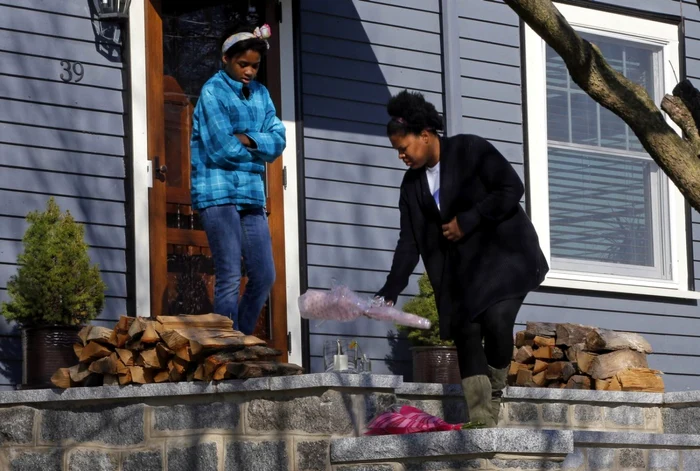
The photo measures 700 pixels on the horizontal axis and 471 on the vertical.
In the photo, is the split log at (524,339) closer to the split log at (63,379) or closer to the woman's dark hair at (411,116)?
the woman's dark hair at (411,116)

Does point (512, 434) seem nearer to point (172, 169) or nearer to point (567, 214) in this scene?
point (172, 169)

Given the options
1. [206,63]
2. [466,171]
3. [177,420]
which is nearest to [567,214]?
[206,63]

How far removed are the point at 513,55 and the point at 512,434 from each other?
4.81 meters

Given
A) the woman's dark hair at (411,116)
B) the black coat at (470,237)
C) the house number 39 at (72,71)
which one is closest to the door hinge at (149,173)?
the house number 39 at (72,71)

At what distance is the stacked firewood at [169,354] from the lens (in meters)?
5.84

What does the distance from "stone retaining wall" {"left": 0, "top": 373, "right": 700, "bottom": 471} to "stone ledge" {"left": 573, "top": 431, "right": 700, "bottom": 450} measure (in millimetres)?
10

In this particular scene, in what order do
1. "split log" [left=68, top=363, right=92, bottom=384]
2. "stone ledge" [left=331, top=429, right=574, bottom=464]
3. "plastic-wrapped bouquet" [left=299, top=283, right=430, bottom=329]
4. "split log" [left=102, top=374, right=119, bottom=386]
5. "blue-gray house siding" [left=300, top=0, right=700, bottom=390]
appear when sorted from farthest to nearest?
"blue-gray house siding" [left=300, top=0, right=700, bottom=390]
"split log" [left=68, top=363, right=92, bottom=384]
"split log" [left=102, top=374, right=119, bottom=386]
"plastic-wrapped bouquet" [left=299, top=283, right=430, bottom=329]
"stone ledge" [left=331, top=429, right=574, bottom=464]

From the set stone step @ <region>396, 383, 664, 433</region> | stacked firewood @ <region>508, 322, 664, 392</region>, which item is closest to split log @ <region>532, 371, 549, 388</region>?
stacked firewood @ <region>508, 322, 664, 392</region>

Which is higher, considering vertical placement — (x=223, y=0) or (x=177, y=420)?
(x=223, y=0)

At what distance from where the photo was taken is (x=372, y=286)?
866 centimetres

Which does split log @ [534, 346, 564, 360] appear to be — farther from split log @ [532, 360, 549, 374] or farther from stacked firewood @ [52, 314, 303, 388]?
stacked firewood @ [52, 314, 303, 388]

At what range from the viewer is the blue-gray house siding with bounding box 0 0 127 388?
7387 millimetres

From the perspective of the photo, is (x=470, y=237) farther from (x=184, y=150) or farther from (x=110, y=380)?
(x=184, y=150)

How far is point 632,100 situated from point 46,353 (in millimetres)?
3029
